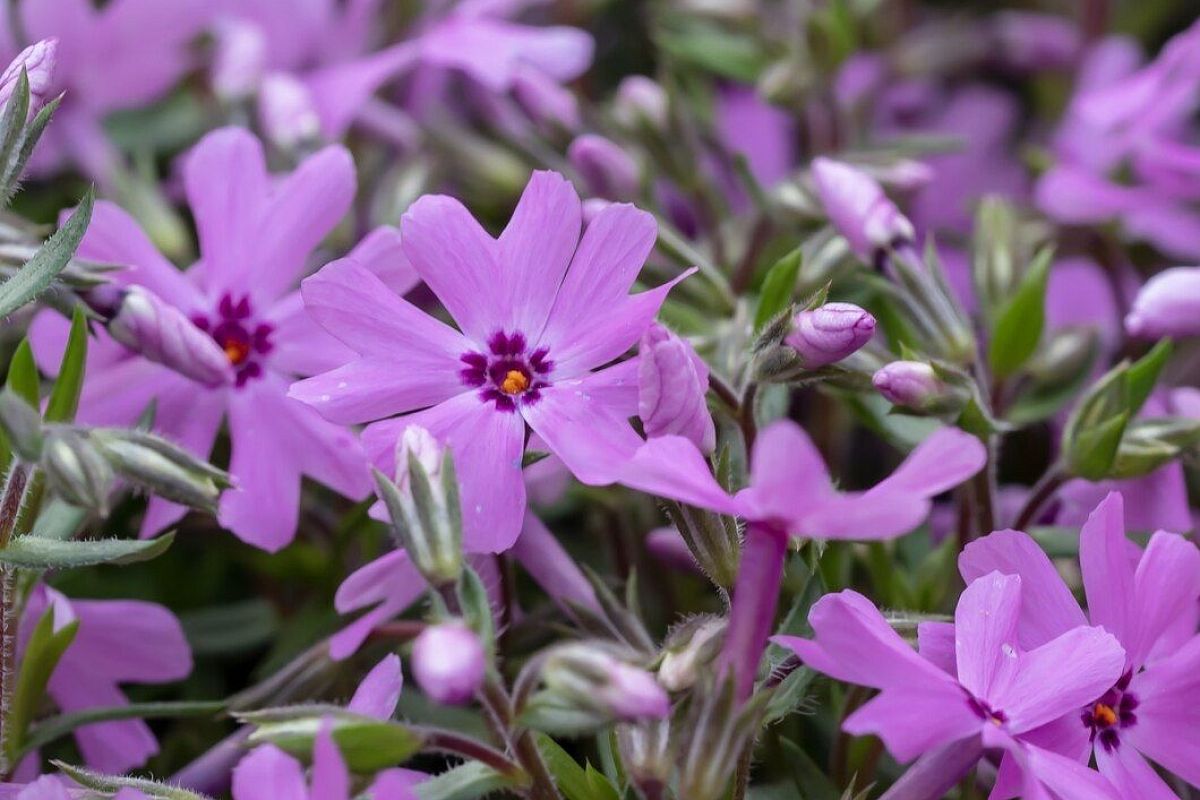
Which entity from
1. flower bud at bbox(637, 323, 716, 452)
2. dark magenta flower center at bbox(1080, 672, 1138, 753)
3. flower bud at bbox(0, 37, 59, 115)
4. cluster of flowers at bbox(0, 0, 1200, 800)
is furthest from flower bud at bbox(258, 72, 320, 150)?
dark magenta flower center at bbox(1080, 672, 1138, 753)

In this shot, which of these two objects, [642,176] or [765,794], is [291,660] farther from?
[642,176]

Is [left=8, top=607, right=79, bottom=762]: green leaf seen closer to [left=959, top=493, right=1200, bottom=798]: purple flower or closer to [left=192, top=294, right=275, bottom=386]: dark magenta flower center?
[left=192, top=294, right=275, bottom=386]: dark magenta flower center

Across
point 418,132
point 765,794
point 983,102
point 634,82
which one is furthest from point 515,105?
point 765,794

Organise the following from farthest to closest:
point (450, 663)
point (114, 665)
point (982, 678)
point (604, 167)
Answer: point (604, 167), point (114, 665), point (982, 678), point (450, 663)

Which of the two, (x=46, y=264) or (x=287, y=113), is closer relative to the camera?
(x=46, y=264)

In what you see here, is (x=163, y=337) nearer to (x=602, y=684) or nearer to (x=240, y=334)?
(x=240, y=334)

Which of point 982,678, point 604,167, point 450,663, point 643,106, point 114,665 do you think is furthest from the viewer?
point 643,106

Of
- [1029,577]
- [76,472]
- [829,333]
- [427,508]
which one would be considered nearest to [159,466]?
[76,472]
